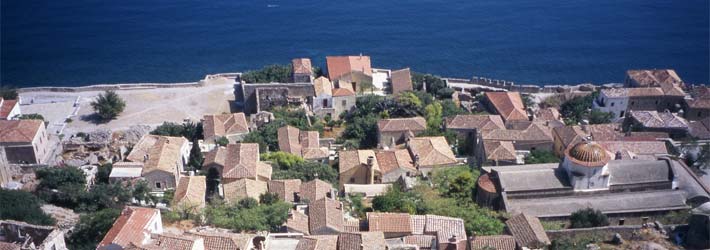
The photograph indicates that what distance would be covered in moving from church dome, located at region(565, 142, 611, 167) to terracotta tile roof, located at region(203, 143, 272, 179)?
20.9m

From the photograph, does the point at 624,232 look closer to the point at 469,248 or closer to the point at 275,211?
the point at 469,248

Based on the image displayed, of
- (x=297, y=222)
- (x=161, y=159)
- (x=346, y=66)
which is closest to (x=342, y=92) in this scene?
(x=346, y=66)

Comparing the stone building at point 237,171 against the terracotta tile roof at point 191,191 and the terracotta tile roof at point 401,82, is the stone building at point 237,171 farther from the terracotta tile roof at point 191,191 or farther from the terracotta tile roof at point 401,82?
the terracotta tile roof at point 401,82

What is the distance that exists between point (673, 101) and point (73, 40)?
3157 inches

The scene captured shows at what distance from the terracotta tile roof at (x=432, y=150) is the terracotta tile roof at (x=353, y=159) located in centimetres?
353

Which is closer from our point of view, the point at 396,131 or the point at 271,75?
the point at 396,131

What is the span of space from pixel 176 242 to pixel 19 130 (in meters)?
26.6

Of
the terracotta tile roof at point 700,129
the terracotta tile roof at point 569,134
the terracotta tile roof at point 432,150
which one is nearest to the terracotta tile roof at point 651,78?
the terracotta tile roof at point 700,129

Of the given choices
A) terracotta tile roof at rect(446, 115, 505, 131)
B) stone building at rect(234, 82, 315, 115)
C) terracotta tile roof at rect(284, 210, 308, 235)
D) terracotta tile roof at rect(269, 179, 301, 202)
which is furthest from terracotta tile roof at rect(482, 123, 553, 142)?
stone building at rect(234, 82, 315, 115)

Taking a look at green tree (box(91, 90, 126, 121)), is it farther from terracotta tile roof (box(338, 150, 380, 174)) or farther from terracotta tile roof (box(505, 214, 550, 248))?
terracotta tile roof (box(505, 214, 550, 248))

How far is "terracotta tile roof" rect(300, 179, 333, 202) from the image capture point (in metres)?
41.9

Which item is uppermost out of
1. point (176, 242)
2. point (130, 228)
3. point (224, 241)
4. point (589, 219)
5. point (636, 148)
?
point (130, 228)

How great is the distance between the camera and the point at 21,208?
3769cm

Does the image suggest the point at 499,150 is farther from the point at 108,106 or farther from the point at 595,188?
the point at 108,106
